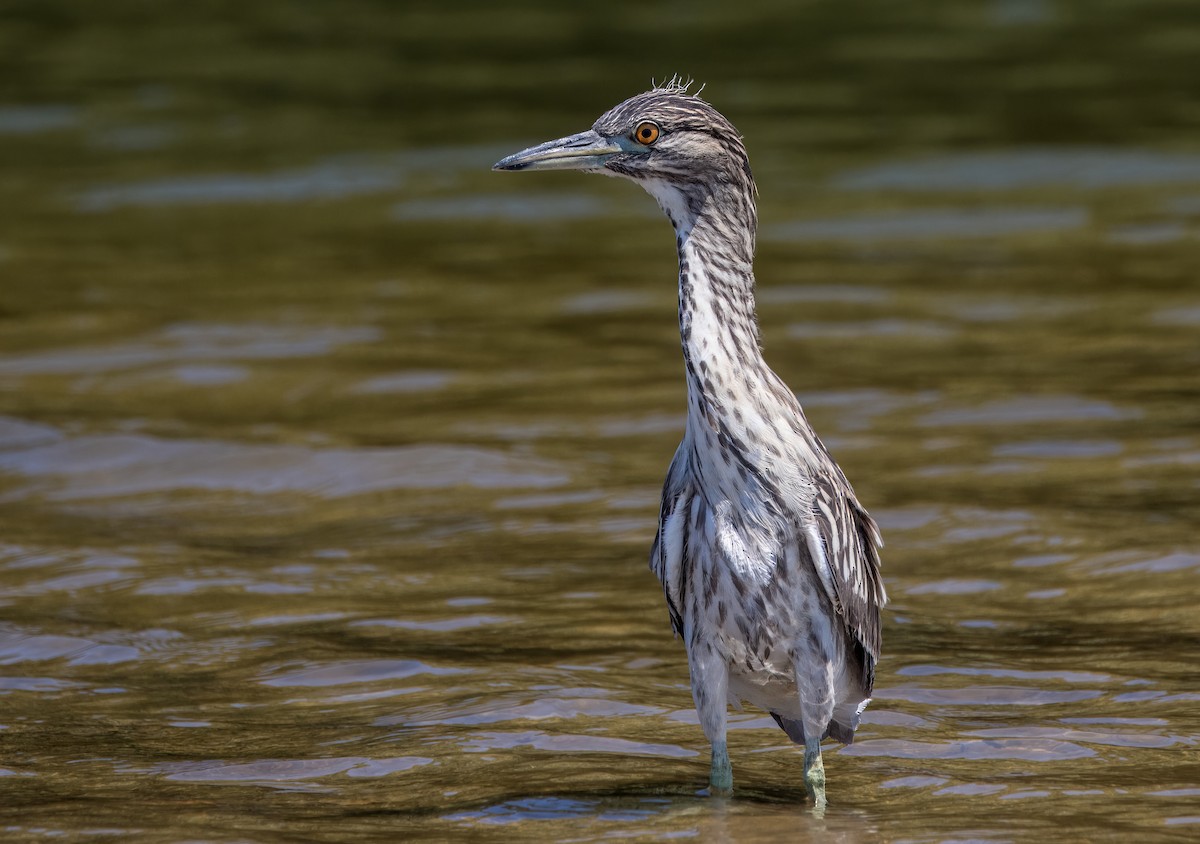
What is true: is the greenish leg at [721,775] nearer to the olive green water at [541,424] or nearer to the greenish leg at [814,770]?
the olive green water at [541,424]

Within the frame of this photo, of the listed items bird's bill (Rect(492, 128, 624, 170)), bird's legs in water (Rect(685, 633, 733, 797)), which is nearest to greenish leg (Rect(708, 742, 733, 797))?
bird's legs in water (Rect(685, 633, 733, 797))

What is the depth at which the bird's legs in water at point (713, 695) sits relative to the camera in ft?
19.2

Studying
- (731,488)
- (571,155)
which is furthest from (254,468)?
(731,488)

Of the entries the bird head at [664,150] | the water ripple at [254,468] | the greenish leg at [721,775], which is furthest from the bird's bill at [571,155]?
the water ripple at [254,468]

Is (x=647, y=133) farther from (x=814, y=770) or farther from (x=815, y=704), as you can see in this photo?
(x=814, y=770)

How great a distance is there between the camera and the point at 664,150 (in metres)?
5.89

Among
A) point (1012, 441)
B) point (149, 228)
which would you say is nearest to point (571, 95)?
point (149, 228)

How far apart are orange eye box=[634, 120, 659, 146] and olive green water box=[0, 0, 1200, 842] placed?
220 centimetres

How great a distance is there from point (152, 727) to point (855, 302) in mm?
7782

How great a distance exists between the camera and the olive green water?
6609mm

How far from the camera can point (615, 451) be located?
10820 millimetres

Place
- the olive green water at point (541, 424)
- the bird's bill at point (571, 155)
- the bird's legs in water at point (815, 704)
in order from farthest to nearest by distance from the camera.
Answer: the olive green water at point (541, 424), the bird's bill at point (571, 155), the bird's legs in water at point (815, 704)

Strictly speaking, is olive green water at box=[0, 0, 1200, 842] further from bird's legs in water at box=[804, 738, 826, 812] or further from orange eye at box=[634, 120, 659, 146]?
orange eye at box=[634, 120, 659, 146]

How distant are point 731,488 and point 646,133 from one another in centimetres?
119
